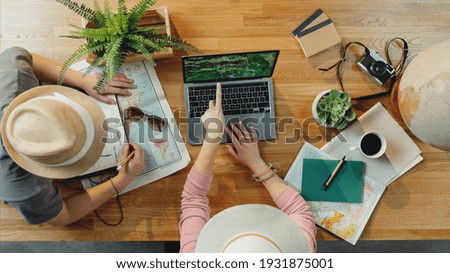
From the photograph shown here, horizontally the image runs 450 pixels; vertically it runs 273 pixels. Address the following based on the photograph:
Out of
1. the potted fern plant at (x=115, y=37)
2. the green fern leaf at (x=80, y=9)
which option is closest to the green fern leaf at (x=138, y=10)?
the potted fern plant at (x=115, y=37)

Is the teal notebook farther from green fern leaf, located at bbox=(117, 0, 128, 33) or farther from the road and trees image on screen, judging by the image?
green fern leaf, located at bbox=(117, 0, 128, 33)

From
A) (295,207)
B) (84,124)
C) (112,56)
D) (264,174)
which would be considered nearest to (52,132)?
(84,124)

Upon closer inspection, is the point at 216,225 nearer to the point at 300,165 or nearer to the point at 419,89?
the point at 300,165

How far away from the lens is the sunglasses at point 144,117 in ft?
4.39

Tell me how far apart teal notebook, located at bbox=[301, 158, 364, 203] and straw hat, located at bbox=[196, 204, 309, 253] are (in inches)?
12.0

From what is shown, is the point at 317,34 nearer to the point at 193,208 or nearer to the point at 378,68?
the point at 378,68

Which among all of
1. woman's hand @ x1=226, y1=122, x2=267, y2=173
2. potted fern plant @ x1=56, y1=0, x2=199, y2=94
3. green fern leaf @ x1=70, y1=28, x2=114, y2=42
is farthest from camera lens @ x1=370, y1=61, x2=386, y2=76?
green fern leaf @ x1=70, y1=28, x2=114, y2=42

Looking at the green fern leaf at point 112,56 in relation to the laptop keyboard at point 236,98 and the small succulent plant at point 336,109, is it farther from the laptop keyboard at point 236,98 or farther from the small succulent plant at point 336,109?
the small succulent plant at point 336,109

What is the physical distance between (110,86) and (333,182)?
0.81 metres

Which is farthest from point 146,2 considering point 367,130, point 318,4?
point 367,130

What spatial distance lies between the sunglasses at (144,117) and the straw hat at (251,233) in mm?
425

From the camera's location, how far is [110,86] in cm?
133

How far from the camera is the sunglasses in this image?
134 cm

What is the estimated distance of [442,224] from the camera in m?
1.33
